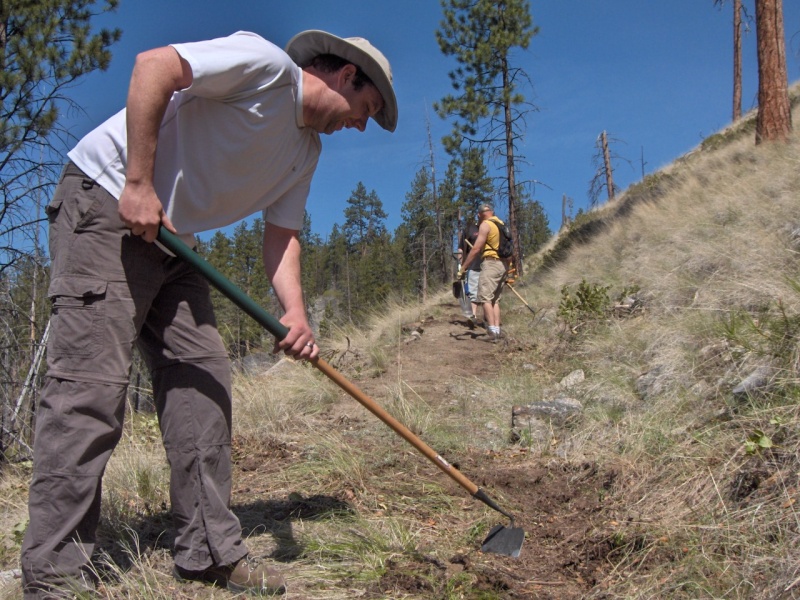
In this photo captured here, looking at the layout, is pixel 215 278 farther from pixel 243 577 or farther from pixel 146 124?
pixel 243 577

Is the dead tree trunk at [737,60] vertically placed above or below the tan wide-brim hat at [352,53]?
above

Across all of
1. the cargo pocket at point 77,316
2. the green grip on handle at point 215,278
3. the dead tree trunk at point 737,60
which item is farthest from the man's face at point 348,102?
the dead tree trunk at point 737,60

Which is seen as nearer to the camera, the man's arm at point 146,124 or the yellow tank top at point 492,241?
the man's arm at point 146,124

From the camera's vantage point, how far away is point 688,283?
233 inches

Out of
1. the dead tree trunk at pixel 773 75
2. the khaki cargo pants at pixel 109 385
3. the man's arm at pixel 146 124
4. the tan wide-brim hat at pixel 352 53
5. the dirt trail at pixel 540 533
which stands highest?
the dead tree trunk at pixel 773 75

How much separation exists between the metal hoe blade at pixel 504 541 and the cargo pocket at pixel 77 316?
169 cm

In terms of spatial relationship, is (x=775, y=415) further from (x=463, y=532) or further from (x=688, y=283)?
(x=688, y=283)

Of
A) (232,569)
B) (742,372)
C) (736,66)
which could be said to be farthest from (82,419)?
(736,66)

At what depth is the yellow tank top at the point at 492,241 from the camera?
872 centimetres

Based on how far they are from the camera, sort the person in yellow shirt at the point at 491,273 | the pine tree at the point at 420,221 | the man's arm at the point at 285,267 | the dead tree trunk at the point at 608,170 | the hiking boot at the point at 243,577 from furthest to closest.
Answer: the pine tree at the point at 420,221 → the dead tree trunk at the point at 608,170 → the person in yellow shirt at the point at 491,273 → the man's arm at the point at 285,267 → the hiking boot at the point at 243,577

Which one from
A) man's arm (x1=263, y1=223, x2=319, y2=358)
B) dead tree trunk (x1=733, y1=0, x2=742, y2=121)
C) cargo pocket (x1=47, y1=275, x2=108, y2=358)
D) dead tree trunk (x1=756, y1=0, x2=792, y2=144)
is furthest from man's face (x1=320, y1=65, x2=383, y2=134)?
dead tree trunk (x1=733, y1=0, x2=742, y2=121)

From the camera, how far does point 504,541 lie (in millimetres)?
2686

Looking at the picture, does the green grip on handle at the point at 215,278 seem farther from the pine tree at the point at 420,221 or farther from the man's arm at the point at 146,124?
the pine tree at the point at 420,221

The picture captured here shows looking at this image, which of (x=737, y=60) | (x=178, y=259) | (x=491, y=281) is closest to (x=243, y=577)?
(x=178, y=259)
